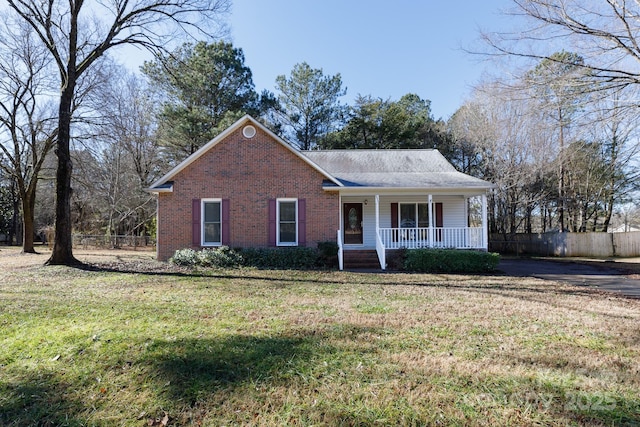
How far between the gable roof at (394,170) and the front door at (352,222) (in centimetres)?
127

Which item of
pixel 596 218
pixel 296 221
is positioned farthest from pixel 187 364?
pixel 596 218

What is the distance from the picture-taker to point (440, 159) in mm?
16438

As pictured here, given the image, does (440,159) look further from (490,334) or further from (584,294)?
(490,334)

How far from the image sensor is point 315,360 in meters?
3.82

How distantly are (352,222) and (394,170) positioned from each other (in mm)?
3189

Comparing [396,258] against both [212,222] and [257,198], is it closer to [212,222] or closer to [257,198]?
[257,198]

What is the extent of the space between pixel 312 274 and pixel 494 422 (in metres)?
8.17

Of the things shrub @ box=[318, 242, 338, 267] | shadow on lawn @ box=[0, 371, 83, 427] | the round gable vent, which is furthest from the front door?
shadow on lawn @ box=[0, 371, 83, 427]

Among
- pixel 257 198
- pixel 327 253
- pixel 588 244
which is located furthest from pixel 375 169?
pixel 588 244

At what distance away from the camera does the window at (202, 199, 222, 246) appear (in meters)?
13.4

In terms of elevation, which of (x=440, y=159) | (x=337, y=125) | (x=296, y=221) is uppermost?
(x=337, y=125)

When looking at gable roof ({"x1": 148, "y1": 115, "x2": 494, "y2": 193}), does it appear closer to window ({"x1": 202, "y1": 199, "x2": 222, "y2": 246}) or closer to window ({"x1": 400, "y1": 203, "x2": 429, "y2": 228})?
window ({"x1": 400, "y1": 203, "x2": 429, "y2": 228})

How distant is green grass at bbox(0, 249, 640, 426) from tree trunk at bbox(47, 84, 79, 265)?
17.4ft

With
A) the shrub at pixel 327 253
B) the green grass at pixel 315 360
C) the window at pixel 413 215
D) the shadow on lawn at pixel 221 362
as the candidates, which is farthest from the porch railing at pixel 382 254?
the shadow on lawn at pixel 221 362
